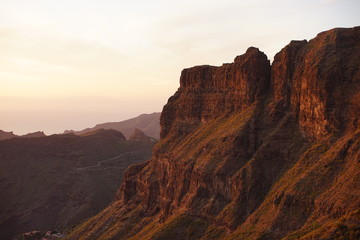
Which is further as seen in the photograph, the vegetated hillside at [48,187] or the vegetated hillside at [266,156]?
the vegetated hillside at [48,187]

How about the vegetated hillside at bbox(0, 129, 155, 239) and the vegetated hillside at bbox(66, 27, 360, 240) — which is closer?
the vegetated hillside at bbox(66, 27, 360, 240)

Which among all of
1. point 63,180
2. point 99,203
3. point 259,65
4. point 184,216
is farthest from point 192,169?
point 63,180

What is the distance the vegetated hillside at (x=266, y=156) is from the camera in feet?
205

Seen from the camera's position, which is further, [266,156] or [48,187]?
[48,187]

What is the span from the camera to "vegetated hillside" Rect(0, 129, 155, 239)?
543 ft

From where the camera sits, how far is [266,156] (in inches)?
3113

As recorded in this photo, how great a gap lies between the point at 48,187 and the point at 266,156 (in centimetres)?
12412

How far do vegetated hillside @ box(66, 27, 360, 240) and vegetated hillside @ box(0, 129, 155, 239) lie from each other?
63.4 meters

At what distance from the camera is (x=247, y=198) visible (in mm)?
75812

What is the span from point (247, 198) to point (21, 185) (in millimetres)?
130125

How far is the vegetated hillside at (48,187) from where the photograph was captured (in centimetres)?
16550

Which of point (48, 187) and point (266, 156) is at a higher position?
point (266, 156)

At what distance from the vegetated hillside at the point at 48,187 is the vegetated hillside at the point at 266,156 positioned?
208 feet

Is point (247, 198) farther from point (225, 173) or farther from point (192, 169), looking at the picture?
point (192, 169)
